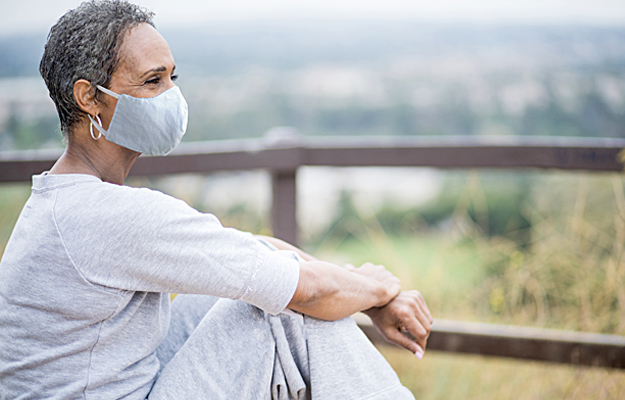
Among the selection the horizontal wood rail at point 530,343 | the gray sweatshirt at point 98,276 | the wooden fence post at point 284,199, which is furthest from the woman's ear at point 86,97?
the horizontal wood rail at point 530,343

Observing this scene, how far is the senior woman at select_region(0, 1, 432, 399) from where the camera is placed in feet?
2.78

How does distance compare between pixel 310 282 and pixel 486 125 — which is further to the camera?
pixel 486 125

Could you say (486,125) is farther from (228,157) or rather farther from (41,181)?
(41,181)

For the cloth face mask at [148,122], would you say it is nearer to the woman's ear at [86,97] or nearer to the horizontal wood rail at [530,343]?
the woman's ear at [86,97]

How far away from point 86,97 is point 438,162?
4.72ft

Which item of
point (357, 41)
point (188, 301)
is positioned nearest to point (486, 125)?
point (357, 41)

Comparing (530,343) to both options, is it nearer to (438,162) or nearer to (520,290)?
(520,290)


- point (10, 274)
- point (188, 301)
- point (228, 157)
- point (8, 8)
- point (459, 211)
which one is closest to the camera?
point (10, 274)

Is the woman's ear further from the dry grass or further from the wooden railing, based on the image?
the dry grass

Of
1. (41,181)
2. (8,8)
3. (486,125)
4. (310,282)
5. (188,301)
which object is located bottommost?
(486,125)

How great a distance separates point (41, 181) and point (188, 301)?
455mm

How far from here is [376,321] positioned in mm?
1282

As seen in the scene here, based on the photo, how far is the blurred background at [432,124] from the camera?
2293 mm

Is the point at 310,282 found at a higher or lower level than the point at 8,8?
lower
